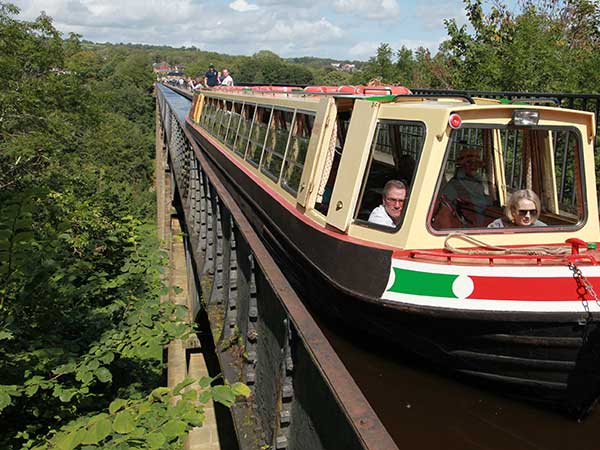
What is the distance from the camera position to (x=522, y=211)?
430 centimetres

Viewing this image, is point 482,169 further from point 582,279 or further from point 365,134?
point 582,279

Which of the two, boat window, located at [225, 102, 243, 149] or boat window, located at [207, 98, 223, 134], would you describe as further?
boat window, located at [207, 98, 223, 134]

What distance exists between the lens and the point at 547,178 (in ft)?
15.9

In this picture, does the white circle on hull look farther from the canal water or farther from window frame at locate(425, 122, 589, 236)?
the canal water

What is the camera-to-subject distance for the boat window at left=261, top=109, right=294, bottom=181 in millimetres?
6566

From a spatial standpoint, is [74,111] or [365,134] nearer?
[365,134]

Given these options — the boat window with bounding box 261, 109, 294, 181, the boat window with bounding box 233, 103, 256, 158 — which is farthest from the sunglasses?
the boat window with bounding box 233, 103, 256, 158

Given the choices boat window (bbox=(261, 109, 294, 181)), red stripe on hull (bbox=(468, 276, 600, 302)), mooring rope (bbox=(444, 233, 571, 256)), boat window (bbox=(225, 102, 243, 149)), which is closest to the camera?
red stripe on hull (bbox=(468, 276, 600, 302))

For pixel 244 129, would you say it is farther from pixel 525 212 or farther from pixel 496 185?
pixel 525 212

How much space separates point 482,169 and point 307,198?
4.99 feet

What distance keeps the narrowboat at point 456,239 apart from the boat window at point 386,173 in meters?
0.02

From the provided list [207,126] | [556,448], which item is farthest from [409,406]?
[207,126]

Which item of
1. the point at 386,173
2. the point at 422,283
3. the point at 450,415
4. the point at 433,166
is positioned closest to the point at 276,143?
the point at 386,173

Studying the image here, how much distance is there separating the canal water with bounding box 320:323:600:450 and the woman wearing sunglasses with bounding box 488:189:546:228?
1.20m
